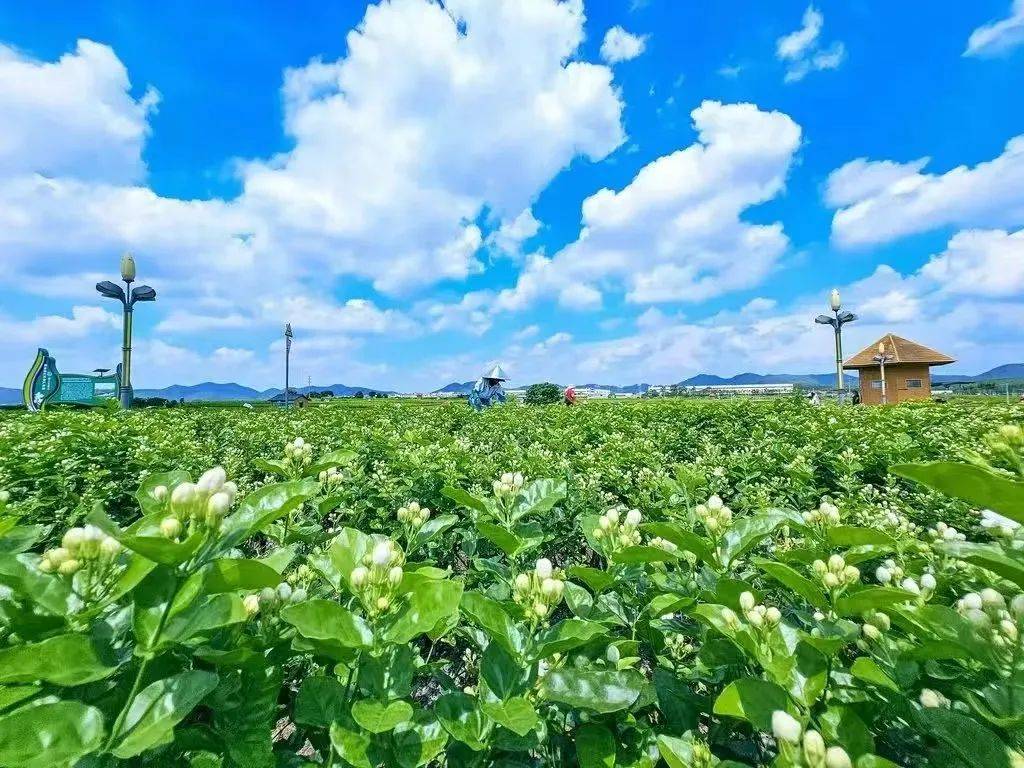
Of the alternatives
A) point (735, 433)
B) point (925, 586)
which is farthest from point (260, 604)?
point (735, 433)

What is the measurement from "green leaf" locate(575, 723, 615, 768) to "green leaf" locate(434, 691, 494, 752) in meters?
0.22

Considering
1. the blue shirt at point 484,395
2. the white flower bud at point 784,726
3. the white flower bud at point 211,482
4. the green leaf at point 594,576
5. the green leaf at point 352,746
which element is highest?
the blue shirt at point 484,395

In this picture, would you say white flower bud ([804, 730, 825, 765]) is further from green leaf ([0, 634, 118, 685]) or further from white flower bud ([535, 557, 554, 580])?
green leaf ([0, 634, 118, 685])

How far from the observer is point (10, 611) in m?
0.93

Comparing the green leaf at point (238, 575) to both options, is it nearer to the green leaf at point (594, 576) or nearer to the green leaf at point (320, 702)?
A: the green leaf at point (320, 702)

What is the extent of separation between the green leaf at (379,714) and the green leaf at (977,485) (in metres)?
0.96

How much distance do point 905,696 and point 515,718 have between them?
0.86 meters

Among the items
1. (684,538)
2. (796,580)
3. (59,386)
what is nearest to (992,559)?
(796,580)

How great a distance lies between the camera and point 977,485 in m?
0.83

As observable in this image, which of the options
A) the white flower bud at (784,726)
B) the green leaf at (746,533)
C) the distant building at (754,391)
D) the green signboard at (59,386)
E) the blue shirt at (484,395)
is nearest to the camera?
the white flower bud at (784,726)

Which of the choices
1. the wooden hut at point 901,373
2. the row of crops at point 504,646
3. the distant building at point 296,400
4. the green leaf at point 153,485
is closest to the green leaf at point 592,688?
the row of crops at point 504,646

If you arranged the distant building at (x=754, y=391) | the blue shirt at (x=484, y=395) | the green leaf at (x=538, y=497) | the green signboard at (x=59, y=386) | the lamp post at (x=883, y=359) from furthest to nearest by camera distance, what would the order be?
the distant building at (x=754, y=391), the blue shirt at (x=484, y=395), the lamp post at (x=883, y=359), the green signboard at (x=59, y=386), the green leaf at (x=538, y=497)

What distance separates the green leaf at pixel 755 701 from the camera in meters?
0.97

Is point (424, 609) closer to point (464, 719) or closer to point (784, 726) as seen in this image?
point (464, 719)
